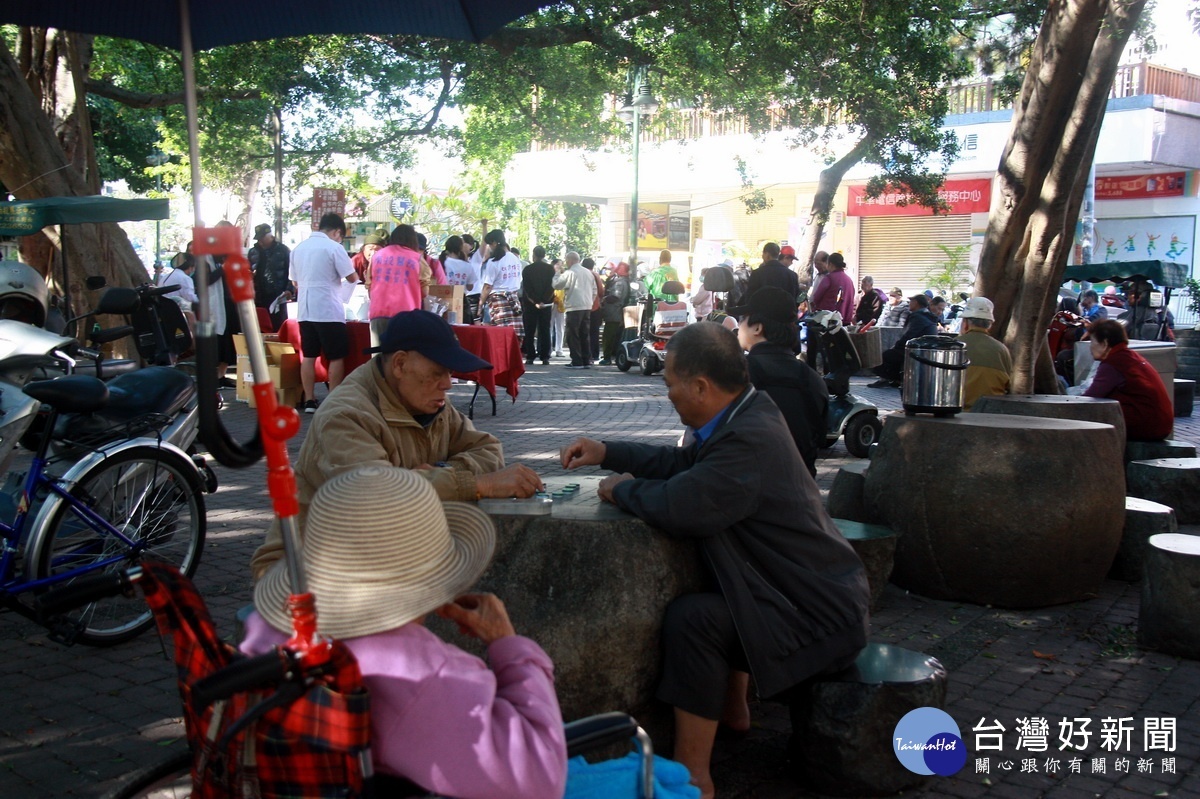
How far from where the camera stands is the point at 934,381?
240 inches

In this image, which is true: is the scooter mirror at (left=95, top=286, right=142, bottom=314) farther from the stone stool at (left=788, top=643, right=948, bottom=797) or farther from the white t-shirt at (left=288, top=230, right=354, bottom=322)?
the white t-shirt at (left=288, top=230, right=354, bottom=322)

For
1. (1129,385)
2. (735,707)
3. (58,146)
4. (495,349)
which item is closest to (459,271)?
(495,349)

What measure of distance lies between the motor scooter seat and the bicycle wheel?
0.30 meters

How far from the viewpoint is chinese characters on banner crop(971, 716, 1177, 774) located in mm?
3945

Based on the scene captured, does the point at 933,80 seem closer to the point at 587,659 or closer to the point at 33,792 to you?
the point at 587,659

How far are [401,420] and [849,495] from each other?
3.90m

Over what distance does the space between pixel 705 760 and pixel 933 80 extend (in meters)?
11.3

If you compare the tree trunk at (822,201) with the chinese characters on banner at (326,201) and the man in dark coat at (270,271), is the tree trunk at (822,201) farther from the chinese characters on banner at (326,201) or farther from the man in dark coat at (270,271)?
the man in dark coat at (270,271)

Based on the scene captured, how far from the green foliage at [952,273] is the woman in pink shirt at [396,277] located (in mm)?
20101

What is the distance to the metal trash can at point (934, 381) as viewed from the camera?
609 cm

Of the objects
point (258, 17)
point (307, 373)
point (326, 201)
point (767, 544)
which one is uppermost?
point (326, 201)

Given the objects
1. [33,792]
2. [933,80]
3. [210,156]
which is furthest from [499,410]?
[210,156]

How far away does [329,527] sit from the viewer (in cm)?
196

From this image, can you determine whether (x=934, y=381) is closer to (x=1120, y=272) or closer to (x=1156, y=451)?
(x=1156, y=451)
